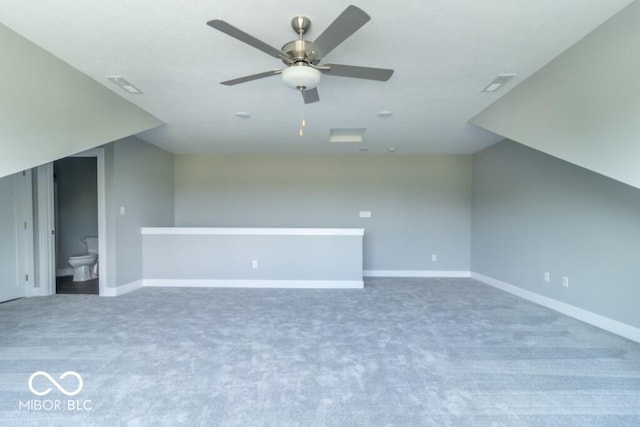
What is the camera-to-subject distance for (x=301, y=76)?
1.96 meters

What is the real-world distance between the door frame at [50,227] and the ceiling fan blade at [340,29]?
3.87 metres

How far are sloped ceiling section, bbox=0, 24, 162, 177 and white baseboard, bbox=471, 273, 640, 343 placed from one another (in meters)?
5.65

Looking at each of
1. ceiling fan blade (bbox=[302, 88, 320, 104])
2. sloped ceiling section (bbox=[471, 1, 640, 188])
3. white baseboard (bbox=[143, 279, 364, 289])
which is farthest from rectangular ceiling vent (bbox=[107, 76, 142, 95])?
sloped ceiling section (bbox=[471, 1, 640, 188])

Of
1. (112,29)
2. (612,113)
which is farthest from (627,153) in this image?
(112,29)

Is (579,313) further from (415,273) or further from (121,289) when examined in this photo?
(121,289)

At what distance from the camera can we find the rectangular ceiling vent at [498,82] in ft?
9.58

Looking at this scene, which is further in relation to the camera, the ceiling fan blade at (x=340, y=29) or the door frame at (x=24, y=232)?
the door frame at (x=24, y=232)

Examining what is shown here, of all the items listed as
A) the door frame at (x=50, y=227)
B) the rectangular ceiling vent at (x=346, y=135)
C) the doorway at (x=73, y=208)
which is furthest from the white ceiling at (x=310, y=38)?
the doorway at (x=73, y=208)

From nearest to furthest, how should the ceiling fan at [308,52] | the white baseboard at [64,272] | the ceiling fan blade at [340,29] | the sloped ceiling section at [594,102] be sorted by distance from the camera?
the ceiling fan blade at [340,29], the ceiling fan at [308,52], the sloped ceiling section at [594,102], the white baseboard at [64,272]

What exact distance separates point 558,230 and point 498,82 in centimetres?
209

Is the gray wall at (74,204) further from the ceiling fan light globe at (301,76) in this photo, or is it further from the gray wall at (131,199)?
the ceiling fan light globe at (301,76)

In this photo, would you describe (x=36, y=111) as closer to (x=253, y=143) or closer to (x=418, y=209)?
(x=253, y=143)

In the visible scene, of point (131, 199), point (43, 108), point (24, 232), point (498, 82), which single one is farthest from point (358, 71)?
point (24, 232)

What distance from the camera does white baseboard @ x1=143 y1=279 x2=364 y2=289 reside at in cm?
494
